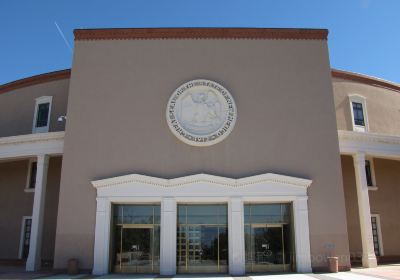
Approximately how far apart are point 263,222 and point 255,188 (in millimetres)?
1737

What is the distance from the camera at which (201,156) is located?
20.4 meters

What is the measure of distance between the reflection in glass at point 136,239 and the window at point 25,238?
7812mm

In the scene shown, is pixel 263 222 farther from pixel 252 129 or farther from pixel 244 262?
pixel 252 129

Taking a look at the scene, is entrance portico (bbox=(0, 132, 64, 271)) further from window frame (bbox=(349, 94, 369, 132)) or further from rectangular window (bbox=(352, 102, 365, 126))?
rectangular window (bbox=(352, 102, 365, 126))

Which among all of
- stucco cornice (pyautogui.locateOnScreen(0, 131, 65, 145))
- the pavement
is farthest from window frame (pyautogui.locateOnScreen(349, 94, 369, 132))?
stucco cornice (pyautogui.locateOnScreen(0, 131, 65, 145))

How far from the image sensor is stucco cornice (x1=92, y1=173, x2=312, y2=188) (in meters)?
19.8

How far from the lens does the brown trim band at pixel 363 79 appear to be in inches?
1026

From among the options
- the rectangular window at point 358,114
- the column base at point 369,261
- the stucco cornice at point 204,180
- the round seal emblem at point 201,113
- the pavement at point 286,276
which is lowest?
the pavement at point 286,276

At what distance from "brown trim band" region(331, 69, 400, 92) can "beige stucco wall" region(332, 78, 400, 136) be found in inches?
8.3

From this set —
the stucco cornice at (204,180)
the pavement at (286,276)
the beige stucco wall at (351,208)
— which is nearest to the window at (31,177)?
the stucco cornice at (204,180)

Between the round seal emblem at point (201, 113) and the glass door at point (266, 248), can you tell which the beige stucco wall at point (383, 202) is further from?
the round seal emblem at point (201, 113)

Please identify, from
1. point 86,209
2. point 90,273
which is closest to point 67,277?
point 90,273

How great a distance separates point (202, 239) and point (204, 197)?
2.02 meters

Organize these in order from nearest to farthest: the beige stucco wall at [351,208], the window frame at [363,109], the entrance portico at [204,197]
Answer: the entrance portico at [204,197] → the beige stucco wall at [351,208] → the window frame at [363,109]
